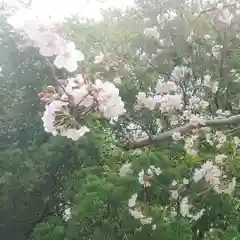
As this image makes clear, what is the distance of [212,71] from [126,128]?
1.48 metres

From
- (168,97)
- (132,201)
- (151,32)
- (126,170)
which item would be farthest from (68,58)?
(151,32)

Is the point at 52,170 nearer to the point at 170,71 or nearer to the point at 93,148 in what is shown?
the point at 93,148

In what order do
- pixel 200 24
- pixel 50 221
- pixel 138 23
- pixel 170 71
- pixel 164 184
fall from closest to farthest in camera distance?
pixel 200 24 < pixel 164 184 < pixel 50 221 < pixel 170 71 < pixel 138 23

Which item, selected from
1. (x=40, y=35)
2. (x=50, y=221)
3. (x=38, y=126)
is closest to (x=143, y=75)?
(x=38, y=126)

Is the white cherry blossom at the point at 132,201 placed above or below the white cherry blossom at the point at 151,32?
below

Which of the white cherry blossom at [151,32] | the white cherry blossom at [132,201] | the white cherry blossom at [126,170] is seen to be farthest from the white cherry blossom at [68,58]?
the white cherry blossom at [151,32]

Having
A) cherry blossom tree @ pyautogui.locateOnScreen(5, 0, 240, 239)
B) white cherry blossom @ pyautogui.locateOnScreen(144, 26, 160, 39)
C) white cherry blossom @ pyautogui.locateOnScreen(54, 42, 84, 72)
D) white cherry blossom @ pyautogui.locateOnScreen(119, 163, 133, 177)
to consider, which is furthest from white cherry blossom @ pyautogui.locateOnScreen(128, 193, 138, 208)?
white cherry blossom @ pyautogui.locateOnScreen(54, 42, 84, 72)

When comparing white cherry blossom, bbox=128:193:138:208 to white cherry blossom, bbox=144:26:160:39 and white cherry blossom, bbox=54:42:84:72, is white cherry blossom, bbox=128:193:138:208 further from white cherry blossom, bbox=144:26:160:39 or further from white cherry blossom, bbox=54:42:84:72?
white cherry blossom, bbox=54:42:84:72

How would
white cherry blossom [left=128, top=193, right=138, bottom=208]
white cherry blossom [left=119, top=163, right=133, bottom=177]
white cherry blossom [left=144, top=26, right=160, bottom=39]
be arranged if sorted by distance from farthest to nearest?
white cherry blossom [left=144, top=26, right=160, bottom=39] → white cherry blossom [left=119, top=163, right=133, bottom=177] → white cherry blossom [left=128, top=193, right=138, bottom=208]

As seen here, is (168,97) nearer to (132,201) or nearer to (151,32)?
(132,201)

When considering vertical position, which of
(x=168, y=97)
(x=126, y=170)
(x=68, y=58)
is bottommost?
(x=68, y=58)

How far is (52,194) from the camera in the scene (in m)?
6.20

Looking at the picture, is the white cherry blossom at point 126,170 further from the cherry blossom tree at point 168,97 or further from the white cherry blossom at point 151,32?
the white cherry blossom at point 151,32

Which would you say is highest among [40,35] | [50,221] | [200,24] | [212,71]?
[212,71]
